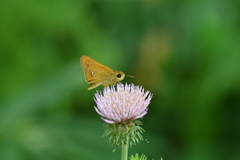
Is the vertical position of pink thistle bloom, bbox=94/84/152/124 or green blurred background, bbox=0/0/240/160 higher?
green blurred background, bbox=0/0/240/160

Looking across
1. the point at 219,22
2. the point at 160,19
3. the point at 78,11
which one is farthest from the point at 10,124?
the point at 219,22

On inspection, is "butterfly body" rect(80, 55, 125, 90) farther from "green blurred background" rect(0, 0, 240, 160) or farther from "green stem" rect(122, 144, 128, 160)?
"green blurred background" rect(0, 0, 240, 160)

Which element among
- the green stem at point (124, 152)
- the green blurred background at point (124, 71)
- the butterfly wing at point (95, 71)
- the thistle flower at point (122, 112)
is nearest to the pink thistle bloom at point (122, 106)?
the thistle flower at point (122, 112)

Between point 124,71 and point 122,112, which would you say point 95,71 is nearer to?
point 122,112

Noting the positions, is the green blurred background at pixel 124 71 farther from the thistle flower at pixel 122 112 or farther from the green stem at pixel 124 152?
the green stem at pixel 124 152

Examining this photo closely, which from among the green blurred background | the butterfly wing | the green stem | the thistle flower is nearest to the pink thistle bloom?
the thistle flower

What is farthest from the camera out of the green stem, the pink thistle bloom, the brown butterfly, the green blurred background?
the green blurred background

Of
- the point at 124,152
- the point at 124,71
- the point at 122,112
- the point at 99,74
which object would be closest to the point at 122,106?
the point at 122,112
